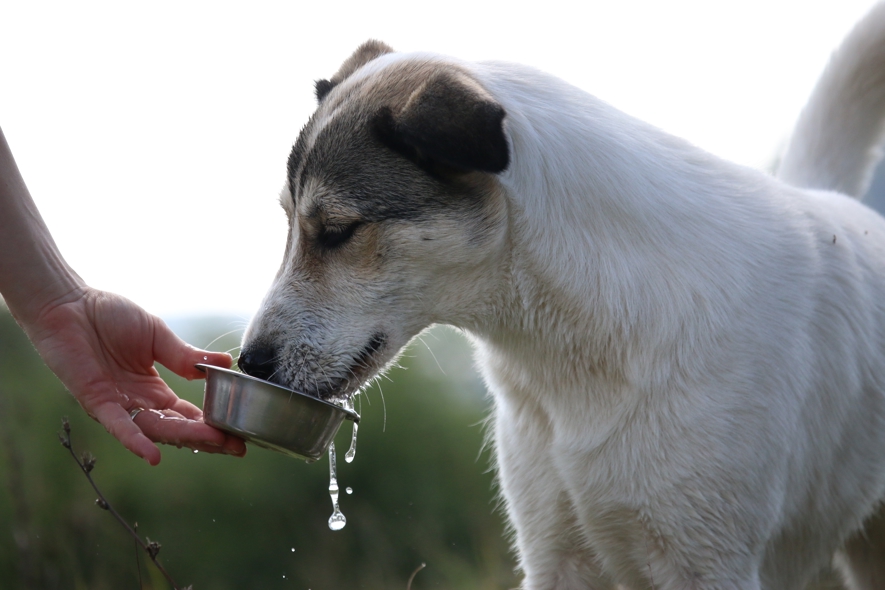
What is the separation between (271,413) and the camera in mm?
2373

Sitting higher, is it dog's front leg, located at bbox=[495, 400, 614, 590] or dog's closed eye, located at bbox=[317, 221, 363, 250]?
dog's closed eye, located at bbox=[317, 221, 363, 250]

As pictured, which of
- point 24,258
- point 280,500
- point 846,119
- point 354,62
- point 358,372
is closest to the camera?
point 358,372

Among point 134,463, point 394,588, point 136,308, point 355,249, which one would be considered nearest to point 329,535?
point 394,588

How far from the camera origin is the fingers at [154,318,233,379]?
2.95m

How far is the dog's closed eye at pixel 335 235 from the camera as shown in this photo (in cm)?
263

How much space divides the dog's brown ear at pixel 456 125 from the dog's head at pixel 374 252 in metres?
0.02

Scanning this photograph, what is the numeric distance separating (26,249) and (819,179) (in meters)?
3.94

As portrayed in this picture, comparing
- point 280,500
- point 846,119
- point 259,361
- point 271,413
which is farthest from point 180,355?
point 280,500

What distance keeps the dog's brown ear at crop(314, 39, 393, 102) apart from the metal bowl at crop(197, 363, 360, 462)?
1327 mm

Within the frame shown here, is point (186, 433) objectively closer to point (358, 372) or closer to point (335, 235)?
point (358, 372)

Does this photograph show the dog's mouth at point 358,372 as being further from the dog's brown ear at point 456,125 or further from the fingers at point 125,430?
the dog's brown ear at point 456,125

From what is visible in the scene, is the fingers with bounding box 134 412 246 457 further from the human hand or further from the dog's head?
the dog's head

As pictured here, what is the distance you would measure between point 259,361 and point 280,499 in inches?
190

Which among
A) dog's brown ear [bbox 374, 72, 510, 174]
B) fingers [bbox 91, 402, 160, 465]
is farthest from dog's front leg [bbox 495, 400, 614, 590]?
fingers [bbox 91, 402, 160, 465]
